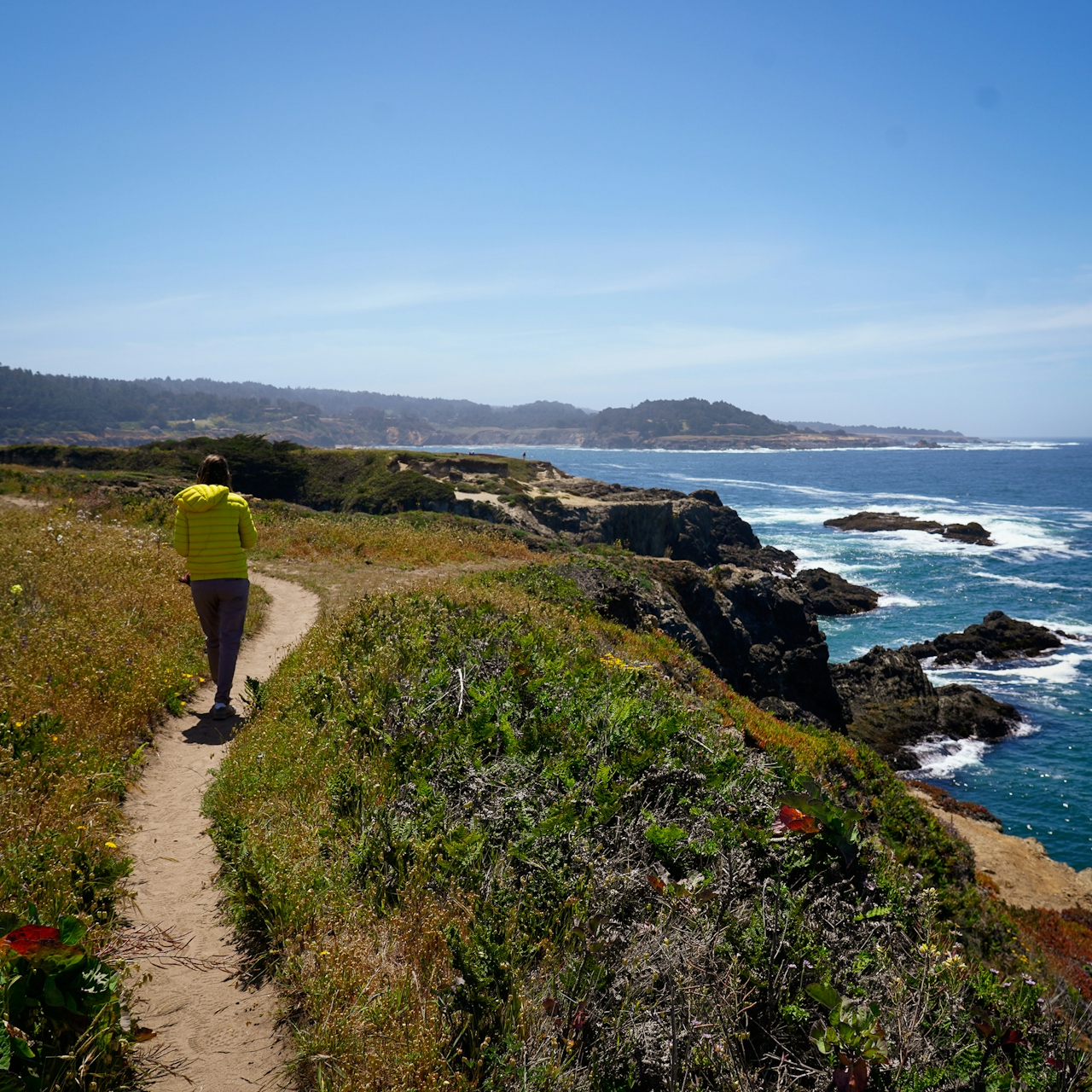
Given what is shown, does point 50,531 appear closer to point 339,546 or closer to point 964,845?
point 339,546

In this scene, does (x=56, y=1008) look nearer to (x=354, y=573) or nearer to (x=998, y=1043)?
(x=998, y=1043)

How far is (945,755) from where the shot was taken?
23625 mm

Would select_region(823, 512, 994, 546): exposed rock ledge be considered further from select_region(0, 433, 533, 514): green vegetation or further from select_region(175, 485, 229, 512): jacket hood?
select_region(175, 485, 229, 512): jacket hood

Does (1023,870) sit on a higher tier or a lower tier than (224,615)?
lower

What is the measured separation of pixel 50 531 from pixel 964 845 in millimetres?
16391

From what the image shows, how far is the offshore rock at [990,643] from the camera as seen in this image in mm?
33156

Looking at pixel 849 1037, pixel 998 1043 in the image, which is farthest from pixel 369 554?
pixel 998 1043

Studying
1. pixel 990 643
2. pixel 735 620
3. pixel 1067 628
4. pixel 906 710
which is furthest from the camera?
pixel 1067 628

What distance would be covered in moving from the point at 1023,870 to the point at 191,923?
18337 mm

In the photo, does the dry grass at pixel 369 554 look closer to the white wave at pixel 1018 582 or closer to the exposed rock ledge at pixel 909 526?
the white wave at pixel 1018 582

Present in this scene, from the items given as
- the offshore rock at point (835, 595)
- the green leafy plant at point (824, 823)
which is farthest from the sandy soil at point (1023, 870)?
the offshore rock at point (835, 595)

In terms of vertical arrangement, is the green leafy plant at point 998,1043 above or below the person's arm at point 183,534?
below

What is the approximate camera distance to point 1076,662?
3198 cm

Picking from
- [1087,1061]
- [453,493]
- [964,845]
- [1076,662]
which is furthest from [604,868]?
[453,493]
